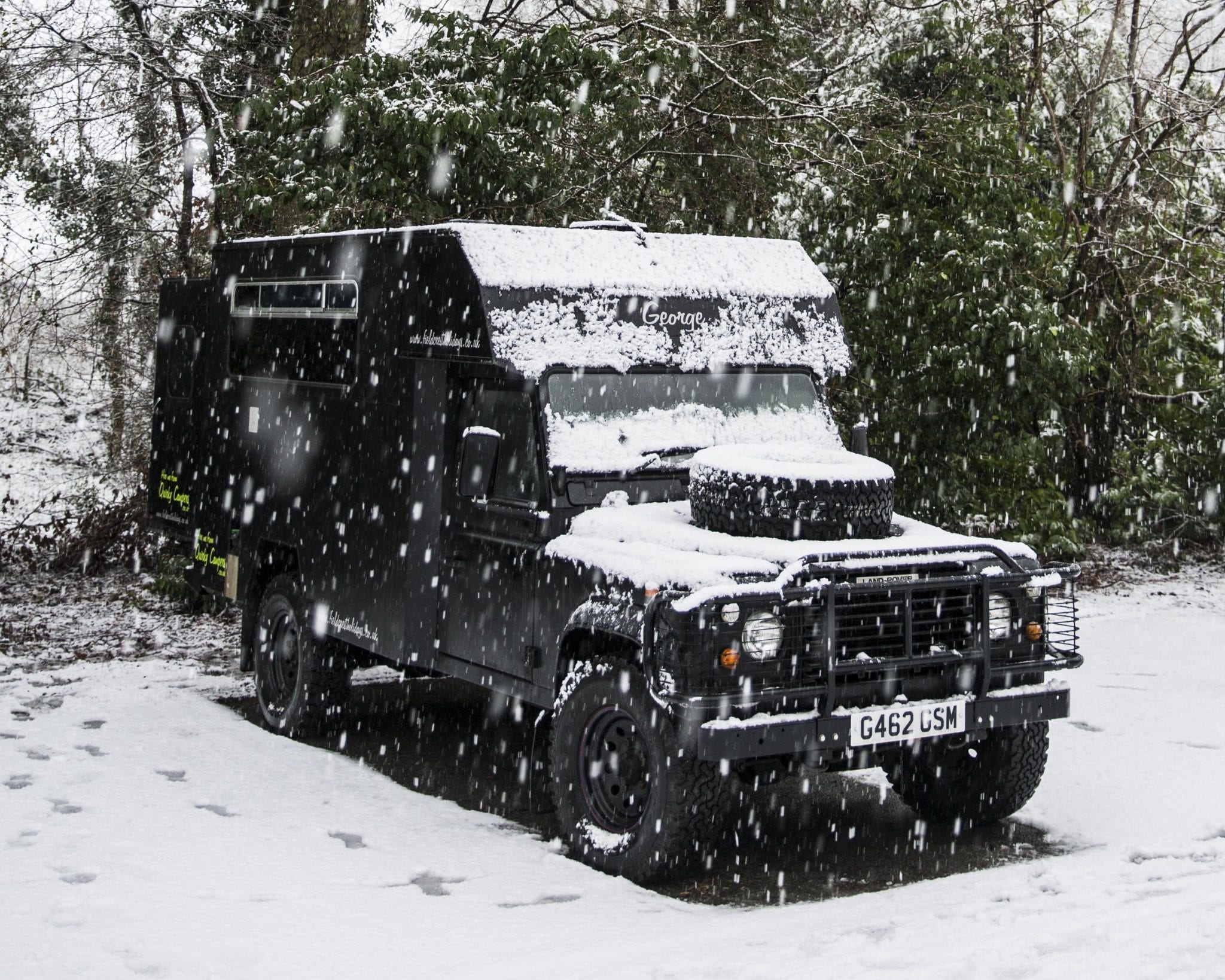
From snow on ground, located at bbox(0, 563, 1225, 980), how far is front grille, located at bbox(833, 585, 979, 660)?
0.94 meters

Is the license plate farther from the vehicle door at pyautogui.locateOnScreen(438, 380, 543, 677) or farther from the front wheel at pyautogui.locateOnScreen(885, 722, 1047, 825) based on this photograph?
the vehicle door at pyautogui.locateOnScreen(438, 380, 543, 677)

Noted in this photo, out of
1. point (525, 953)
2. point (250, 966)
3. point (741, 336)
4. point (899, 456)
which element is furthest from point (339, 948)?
point (899, 456)

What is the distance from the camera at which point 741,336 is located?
7328mm

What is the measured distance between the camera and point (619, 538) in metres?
6.25

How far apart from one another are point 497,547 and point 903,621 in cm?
197

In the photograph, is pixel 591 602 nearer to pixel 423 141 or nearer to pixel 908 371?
pixel 423 141

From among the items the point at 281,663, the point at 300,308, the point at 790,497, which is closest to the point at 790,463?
the point at 790,497

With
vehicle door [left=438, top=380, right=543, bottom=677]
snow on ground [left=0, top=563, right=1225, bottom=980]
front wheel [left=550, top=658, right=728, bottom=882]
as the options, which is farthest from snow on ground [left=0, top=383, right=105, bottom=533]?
front wheel [left=550, top=658, right=728, bottom=882]

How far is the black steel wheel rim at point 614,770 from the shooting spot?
5938mm

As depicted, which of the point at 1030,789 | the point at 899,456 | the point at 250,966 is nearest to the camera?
the point at 250,966

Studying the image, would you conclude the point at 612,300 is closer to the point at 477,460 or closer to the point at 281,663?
the point at 477,460

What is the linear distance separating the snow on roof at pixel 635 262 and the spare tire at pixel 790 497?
4.03 ft

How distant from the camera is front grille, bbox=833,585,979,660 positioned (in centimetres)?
582

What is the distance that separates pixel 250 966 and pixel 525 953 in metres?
0.90
